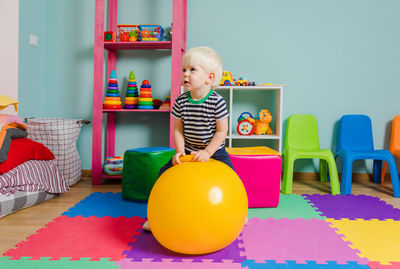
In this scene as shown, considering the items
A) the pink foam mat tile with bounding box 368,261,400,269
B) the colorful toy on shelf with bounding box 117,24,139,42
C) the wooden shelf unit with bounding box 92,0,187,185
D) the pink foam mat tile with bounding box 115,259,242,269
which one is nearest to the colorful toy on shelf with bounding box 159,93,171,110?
the wooden shelf unit with bounding box 92,0,187,185

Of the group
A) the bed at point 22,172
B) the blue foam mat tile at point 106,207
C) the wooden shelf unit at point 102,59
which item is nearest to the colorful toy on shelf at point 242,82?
the wooden shelf unit at point 102,59

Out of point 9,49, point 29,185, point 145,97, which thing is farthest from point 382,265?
point 9,49

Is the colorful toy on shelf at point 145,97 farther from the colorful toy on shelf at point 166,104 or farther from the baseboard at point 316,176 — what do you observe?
the baseboard at point 316,176

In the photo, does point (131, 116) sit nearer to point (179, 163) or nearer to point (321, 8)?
point (179, 163)

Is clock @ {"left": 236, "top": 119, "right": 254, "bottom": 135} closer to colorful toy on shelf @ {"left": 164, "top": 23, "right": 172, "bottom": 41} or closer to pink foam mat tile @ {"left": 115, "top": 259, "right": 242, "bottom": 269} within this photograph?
colorful toy on shelf @ {"left": 164, "top": 23, "right": 172, "bottom": 41}

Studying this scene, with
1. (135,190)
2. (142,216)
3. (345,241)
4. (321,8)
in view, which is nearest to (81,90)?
(135,190)

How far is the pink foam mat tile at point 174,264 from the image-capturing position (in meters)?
1.57

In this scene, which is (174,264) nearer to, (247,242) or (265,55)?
(247,242)

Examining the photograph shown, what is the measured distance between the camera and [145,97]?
333 centimetres

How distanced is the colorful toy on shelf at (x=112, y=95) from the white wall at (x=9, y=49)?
0.84 meters

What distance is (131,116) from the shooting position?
12.1 feet

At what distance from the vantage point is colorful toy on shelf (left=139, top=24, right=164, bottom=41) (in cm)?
329

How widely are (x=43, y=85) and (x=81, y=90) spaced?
1.31ft

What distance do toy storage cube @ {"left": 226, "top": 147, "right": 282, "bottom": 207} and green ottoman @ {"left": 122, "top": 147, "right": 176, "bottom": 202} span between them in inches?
22.2
